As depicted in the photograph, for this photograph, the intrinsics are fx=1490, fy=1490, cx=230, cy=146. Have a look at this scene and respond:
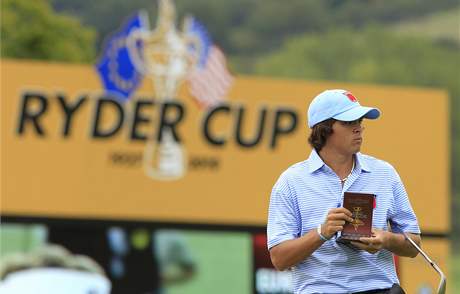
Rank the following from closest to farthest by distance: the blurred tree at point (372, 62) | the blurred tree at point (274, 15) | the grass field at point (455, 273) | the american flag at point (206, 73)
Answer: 1. the american flag at point (206, 73)
2. the blurred tree at point (372, 62)
3. the grass field at point (455, 273)
4. the blurred tree at point (274, 15)

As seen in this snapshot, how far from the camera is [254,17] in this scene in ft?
197

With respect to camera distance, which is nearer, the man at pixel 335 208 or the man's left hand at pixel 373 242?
the man's left hand at pixel 373 242

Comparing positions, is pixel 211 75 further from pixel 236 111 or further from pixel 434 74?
pixel 434 74

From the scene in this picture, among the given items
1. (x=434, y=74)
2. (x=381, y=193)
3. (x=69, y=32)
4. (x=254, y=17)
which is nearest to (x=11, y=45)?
(x=69, y=32)

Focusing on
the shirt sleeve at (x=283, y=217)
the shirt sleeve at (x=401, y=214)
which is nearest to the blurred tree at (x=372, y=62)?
the shirt sleeve at (x=401, y=214)

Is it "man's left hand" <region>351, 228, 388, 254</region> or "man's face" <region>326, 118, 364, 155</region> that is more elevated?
"man's face" <region>326, 118, 364, 155</region>

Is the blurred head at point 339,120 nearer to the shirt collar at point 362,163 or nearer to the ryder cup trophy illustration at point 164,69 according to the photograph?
the shirt collar at point 362,163

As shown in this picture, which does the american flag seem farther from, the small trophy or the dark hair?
the small trophy

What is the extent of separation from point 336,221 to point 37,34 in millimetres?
24724

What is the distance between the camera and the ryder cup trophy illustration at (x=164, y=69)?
20062 mm

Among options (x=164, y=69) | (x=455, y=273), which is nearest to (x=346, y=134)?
(x=164, y=69)

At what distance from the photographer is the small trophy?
607cm

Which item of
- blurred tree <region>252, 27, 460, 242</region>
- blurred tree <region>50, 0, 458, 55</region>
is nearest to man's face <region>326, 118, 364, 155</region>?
blurred tree <region>252, 27, 460, 242</region>

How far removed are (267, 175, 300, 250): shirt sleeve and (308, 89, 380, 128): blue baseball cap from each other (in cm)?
32
